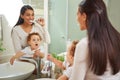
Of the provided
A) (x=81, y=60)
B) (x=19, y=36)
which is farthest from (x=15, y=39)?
(x=81, y=60)

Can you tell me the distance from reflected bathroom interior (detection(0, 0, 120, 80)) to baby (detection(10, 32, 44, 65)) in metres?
0.05

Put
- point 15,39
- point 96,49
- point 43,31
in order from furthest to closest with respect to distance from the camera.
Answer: point 43,31 → point 15,39 → point 96,49

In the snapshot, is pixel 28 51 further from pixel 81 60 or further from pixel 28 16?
pixel 81 60

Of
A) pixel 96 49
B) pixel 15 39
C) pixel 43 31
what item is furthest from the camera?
pixel 43 31

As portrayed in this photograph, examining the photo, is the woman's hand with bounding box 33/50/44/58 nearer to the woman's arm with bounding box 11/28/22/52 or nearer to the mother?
the woman's arm with bounding box 11/28/22/52

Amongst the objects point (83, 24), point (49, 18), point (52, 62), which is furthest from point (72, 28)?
point (83, 24)

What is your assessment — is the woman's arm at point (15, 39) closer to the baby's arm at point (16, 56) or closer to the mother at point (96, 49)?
the baby's arm at point (16, 56)

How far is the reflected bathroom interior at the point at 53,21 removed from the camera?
54.9 inches

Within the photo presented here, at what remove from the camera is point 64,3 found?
1611mm

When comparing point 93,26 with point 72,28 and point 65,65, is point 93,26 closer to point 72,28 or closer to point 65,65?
point 65,65

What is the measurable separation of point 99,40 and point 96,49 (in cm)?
5

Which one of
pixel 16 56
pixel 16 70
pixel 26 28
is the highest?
pixel 26 28

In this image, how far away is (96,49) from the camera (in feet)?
2.93

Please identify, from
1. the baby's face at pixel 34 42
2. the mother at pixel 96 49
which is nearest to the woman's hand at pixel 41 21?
the baby's face at pixel 34 42
